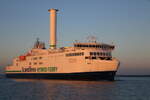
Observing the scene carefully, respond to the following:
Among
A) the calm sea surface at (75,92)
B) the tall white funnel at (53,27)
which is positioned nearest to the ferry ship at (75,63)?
the tall white funnel at (53,27)

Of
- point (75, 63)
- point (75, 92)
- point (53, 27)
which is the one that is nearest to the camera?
point (75, 92)

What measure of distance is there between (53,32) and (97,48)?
20.1 metres

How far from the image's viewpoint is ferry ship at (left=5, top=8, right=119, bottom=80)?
4684 cm

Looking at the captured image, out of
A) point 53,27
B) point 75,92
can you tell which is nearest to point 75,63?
point 75,92

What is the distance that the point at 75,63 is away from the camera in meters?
49.1

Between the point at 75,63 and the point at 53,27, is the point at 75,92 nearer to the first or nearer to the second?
the point at 75,63

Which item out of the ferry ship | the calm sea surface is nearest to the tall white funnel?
the ferry ship

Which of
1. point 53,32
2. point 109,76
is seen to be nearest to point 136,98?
point 109,76

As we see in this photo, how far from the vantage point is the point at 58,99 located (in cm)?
2422

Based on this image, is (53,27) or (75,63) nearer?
(75,63)

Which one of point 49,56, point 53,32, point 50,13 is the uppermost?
point 50,13

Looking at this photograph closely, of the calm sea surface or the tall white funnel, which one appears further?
the tall white funnel

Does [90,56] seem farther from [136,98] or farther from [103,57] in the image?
[136,98]

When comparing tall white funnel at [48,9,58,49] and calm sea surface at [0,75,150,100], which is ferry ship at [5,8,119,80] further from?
calm sea surface at [0,75,150,100]
